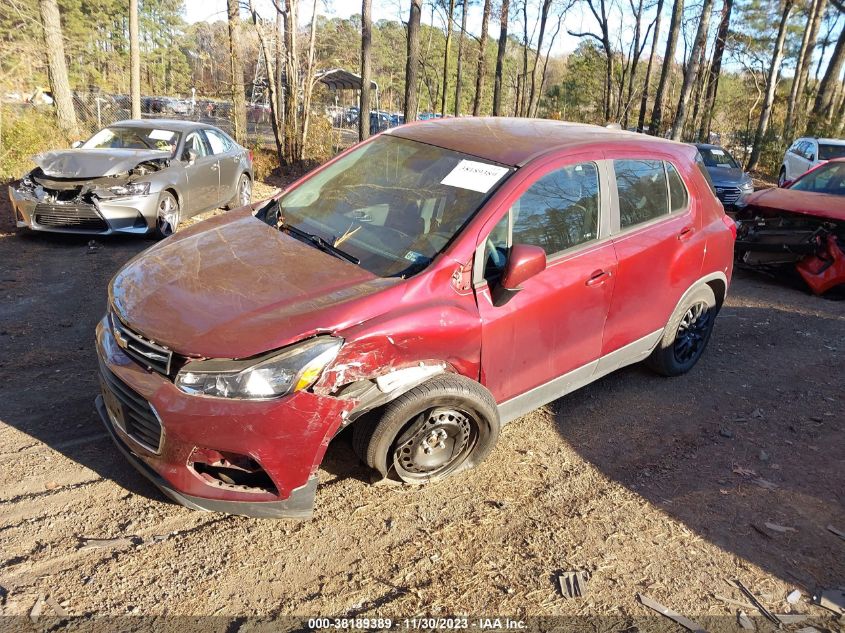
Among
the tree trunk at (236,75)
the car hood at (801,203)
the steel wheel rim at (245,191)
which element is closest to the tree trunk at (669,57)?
the tree trunk at (236,75)

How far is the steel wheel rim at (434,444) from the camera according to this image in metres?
3.11

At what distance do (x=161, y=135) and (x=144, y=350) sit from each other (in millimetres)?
7049

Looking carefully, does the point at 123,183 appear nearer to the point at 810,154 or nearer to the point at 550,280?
the point at 550,280

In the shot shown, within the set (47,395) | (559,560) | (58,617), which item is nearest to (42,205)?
(47,395)

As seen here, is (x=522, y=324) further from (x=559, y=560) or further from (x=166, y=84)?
(x=166, y=84)

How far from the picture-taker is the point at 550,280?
344cm

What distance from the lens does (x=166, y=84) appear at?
185 feet

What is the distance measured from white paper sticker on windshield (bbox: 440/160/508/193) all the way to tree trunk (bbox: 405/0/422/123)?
1225cm

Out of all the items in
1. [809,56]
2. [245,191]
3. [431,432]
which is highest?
[809,56]

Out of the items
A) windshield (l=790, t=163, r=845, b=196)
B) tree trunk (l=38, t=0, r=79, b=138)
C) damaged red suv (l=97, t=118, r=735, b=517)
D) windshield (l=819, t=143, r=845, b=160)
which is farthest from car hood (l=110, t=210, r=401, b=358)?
windshield (l=819, t=143, r=845, b=160)

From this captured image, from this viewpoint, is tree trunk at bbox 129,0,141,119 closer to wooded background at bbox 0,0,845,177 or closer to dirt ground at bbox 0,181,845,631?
wooded background at bbox 0,0,845,177

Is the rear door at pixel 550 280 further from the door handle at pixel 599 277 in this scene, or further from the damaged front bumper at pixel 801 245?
the damaged front bumper at pixel 801 245

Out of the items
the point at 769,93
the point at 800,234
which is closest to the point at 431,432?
the point at 800,234

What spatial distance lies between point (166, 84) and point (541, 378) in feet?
204
